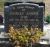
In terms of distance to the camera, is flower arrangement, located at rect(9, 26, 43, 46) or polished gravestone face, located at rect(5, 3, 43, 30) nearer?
flower arrangement, located at rect(9, 26, 43, 46)

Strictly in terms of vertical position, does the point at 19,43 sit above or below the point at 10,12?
below

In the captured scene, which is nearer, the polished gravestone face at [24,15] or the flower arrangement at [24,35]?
the flower arrangement at [24,35]

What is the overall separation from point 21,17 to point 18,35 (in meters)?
0.65

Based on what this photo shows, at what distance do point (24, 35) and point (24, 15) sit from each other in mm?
688

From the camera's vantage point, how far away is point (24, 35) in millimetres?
6602

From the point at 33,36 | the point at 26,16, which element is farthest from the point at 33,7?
the point at 33,36

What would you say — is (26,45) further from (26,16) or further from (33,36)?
(26,16)

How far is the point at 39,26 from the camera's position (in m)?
7.12

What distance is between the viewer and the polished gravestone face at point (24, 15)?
709 cm

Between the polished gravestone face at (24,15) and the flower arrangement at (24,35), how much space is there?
396mm

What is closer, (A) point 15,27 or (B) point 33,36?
(B) point 33,36

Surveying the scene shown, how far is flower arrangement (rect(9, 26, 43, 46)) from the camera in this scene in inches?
259

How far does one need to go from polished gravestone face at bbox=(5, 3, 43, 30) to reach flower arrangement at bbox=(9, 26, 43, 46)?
1.30ft

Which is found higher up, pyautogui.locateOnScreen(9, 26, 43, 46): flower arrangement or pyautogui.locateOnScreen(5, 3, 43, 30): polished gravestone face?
pyautogui.locateOnScreen(5, 3, 43, 30): polished gravestone face
